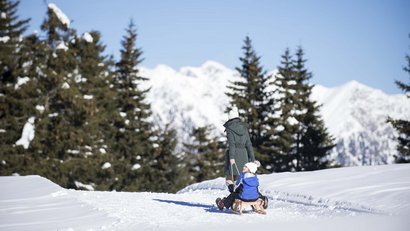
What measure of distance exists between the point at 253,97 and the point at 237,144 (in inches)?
1086

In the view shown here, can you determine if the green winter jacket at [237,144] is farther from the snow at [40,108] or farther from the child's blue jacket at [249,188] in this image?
the snow at [40,108]

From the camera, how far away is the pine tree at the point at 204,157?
45.1m

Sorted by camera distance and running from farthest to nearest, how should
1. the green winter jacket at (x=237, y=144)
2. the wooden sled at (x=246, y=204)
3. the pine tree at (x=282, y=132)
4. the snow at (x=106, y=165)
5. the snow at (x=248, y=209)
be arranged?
the pine tree at (x=282, y=132) < the snow at (x=106, y=165) < the green winter jacket at (x=237, y=144) < the wooden sled at (x=246, y=204) < the snow at (x=248, y=209)

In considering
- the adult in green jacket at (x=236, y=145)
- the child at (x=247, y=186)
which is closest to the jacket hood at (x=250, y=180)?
the child at (x=247, y=186)

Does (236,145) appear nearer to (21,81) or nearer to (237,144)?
(237,144)

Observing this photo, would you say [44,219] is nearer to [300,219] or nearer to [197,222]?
[197,222]

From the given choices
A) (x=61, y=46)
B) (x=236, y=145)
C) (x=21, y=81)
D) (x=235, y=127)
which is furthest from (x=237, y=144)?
(x=61, y=46)

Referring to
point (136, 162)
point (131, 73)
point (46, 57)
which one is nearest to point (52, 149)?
point (46, 57)

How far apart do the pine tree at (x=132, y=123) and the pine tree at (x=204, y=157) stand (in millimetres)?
6554

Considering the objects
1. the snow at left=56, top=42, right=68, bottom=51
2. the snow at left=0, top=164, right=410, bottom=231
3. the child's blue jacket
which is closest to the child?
the child's blue jacket

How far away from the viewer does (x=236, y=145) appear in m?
10.6

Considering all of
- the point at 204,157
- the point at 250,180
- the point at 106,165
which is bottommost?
the point at 250,180

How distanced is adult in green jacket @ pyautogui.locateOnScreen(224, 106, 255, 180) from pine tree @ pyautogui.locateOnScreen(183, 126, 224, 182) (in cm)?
3407

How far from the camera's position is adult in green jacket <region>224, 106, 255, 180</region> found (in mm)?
10523
